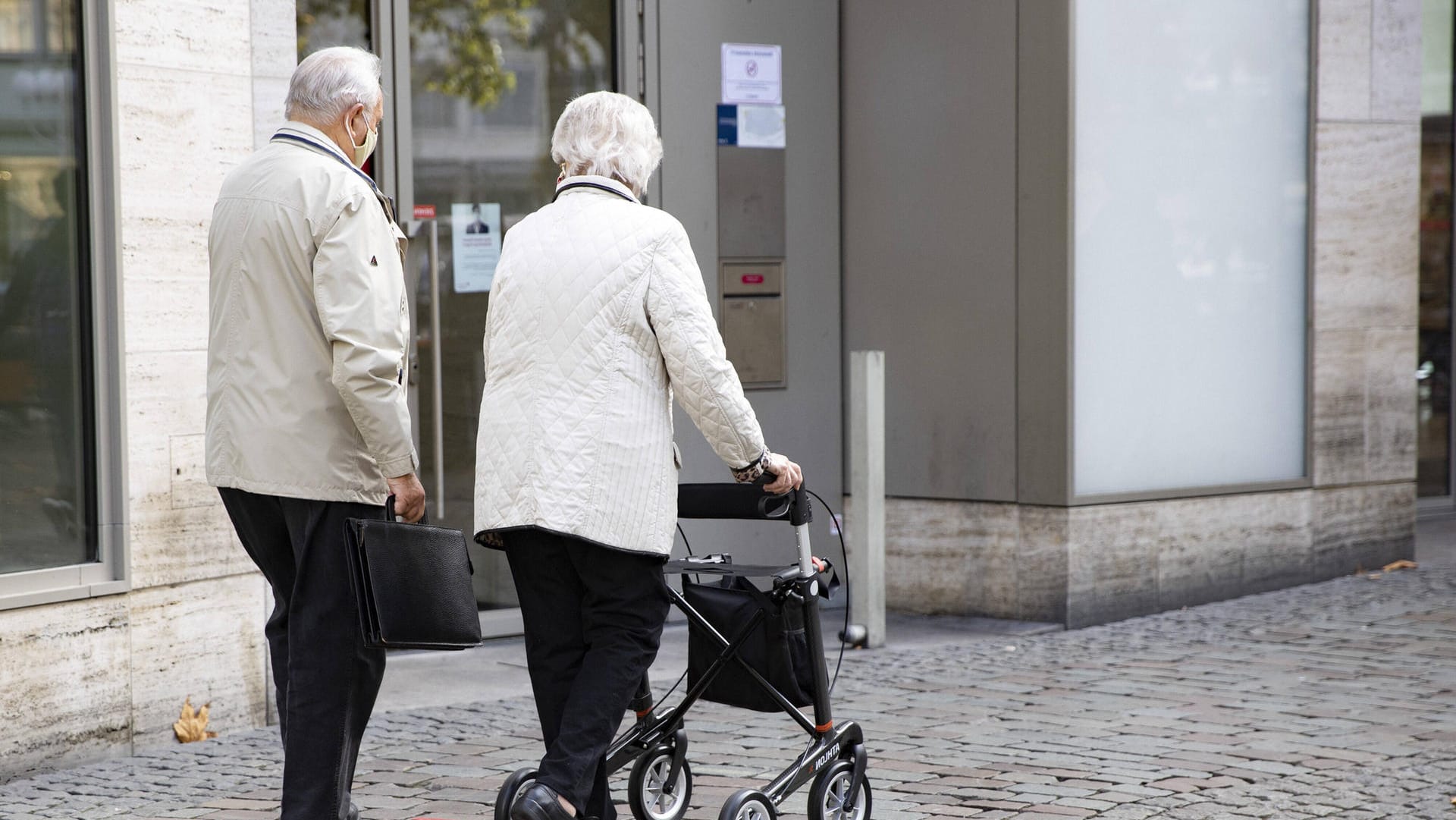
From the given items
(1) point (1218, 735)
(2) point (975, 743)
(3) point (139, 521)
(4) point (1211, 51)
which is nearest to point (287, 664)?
(3) point (139, 521)

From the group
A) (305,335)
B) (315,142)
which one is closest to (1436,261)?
(315,142)

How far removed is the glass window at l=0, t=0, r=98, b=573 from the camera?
5559 millimetres

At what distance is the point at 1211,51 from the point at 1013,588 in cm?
277

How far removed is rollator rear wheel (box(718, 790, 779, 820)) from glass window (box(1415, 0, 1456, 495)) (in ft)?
30.4

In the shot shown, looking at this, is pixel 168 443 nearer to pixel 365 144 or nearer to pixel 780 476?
pixel 365 144

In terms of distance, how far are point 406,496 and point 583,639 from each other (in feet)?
1.69

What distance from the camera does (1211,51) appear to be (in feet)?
28.2

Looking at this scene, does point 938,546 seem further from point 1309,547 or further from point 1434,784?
point 1434,784

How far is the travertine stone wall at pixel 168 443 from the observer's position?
562 cm

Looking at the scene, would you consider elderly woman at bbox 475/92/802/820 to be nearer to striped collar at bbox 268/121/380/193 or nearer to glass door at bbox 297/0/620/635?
striped collar at bbox 268/121/380/193

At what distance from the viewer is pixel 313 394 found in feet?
13.0

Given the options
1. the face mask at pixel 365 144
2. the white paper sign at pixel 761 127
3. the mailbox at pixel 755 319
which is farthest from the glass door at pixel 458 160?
the face mask at pixel 365 144

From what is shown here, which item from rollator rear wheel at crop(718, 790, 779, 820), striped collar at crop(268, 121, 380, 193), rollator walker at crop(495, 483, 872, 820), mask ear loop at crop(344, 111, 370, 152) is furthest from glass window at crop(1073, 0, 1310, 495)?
striped collar at crop(268, 121, 380, 193)

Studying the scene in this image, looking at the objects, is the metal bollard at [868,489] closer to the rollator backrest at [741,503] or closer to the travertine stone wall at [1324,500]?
the travertine stone wall at [1324,500]
